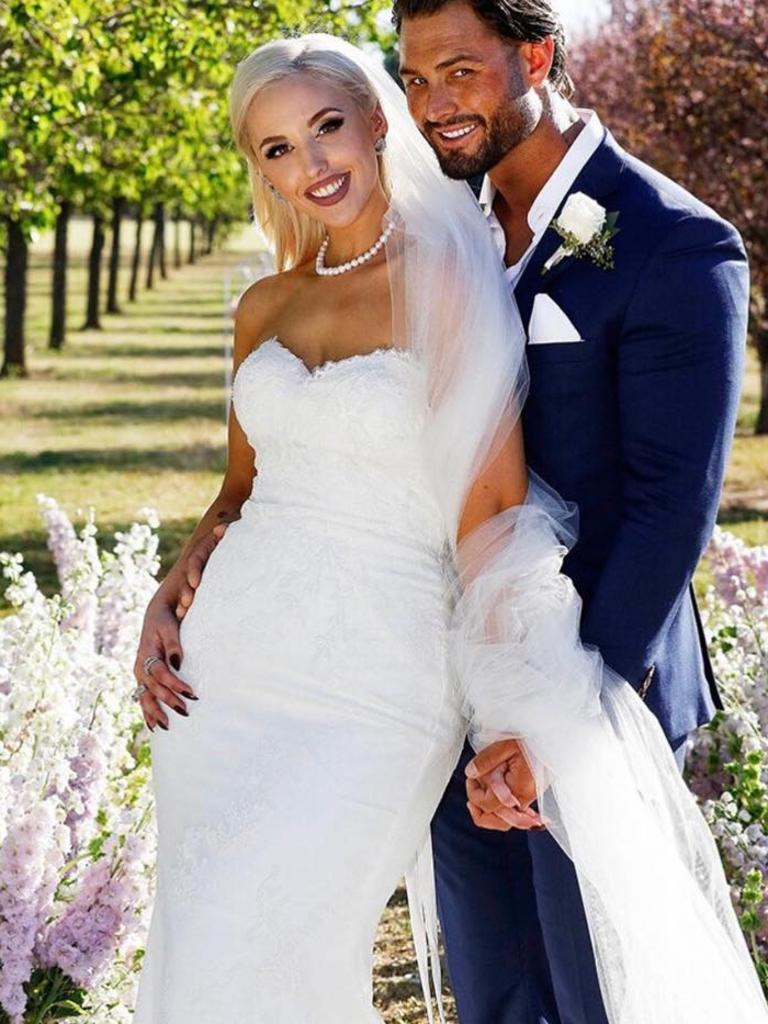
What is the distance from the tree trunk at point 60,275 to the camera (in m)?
27.2

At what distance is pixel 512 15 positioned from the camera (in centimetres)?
326

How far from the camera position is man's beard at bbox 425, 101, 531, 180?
3293mm

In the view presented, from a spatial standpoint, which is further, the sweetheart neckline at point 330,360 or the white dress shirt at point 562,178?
the sweetheart neckline at point 330,360

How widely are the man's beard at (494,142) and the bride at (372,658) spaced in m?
0.17

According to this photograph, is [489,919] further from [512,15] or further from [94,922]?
[512,15]

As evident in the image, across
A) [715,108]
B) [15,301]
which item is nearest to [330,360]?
[715,108]

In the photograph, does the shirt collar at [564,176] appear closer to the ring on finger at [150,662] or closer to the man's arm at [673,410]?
the man's arm at [673,410]

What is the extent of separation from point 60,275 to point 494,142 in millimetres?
25932

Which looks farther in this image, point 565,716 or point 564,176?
point 564,176

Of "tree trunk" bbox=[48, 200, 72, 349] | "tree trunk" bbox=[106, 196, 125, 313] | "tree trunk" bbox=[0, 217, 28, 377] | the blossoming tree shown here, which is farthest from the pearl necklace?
"tree trunk" bbox=[106, 196, 125, 313]

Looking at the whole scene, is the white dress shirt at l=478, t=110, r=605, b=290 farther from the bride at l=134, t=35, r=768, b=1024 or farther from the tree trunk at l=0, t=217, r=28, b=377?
the tree trunk at l=0, t=217, r=28, b=377

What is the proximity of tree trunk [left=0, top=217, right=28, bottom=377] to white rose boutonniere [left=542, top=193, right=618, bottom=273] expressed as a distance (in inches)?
800

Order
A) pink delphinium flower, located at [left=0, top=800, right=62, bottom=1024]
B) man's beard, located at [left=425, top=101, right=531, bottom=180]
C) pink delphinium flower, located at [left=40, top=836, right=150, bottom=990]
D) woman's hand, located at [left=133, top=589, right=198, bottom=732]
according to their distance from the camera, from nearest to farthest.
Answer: man's beard, located at [left=425, top=101, right=531, bottom=180] → woman's hand, located at [left=133, top=589, right=198, bottom=732] → pink delphinium flower, located at [left=0, top=800, right=62, bottom=1024] → pink delphinium flower, located at [left=40, top=836, right=150, bottom=990]

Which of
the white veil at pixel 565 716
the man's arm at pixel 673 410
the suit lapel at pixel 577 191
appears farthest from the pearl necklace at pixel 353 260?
the man's arm at pixel 673 410
